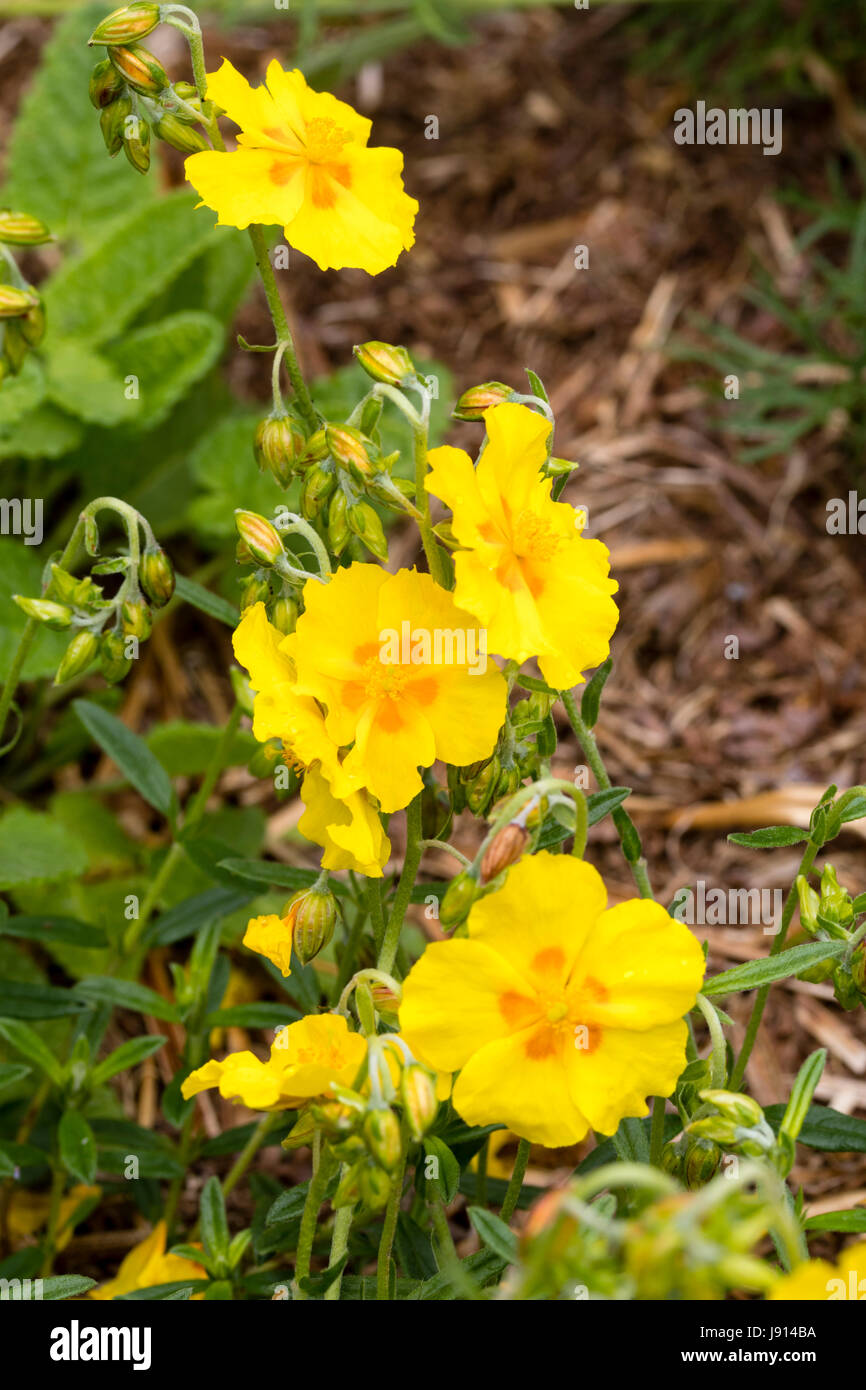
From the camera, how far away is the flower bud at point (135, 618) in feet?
5.77

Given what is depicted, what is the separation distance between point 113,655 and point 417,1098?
722 millimetres

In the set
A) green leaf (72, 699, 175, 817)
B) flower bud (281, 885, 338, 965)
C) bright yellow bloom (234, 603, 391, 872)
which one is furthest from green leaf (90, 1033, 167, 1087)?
bright yellow bloom (234, 603, 391, 872)

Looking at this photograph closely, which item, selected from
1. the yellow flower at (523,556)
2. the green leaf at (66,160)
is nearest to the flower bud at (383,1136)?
the yellow flower at (523,556)

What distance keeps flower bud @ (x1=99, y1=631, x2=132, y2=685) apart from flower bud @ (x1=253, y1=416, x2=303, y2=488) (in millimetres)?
296

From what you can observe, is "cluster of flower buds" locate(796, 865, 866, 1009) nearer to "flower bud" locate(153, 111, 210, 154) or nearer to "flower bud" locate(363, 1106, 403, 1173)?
"flower bud" locate(363, 1106, 403, 1173)

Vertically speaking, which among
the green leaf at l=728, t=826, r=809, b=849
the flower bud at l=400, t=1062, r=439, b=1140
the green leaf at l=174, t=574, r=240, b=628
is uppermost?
the green leaf at l=174, t=574, r=240, b=628

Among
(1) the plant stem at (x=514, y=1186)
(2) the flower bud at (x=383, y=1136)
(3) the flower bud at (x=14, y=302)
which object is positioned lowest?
(1) the plant stem at (x=514, y=1186)

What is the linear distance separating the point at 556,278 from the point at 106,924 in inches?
100

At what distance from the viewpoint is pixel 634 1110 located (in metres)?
1.54

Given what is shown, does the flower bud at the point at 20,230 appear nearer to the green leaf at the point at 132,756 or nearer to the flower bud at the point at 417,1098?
the green leaf at the point at 132,756

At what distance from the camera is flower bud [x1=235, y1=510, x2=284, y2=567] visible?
1618 mm

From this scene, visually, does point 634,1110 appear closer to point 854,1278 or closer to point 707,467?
point 854,1278

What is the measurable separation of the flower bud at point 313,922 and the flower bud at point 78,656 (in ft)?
1.40

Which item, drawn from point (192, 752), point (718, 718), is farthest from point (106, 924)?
point (718, 718)
